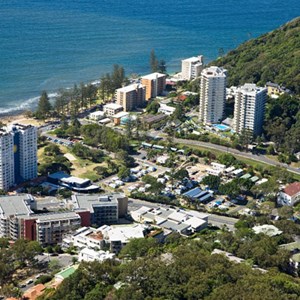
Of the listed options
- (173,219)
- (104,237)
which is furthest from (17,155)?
(173,219)

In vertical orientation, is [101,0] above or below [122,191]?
above

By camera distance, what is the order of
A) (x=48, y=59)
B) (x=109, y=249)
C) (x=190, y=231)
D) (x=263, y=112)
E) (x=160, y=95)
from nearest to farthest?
(x=109, y=249) < (x=190, y=231) < (x=263, y=112) < (x=160, y=95) < (x=48, y=59)

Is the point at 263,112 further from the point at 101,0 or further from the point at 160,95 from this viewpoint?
the point at 101,0

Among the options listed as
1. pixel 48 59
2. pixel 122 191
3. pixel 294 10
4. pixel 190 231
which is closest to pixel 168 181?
pixel 122 191

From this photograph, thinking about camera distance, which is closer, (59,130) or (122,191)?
(122,191)

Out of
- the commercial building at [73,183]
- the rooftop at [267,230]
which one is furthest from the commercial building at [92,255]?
the commercial building at [73,183]

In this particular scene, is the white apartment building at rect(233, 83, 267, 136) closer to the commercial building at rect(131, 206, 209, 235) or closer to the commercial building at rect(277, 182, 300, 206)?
the commercial building at rect(277, 182, 300, 206)

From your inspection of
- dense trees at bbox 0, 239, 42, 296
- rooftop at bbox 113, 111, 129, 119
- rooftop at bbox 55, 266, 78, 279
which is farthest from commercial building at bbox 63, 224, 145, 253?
rooftop at bbox 113, 111, 129, 119

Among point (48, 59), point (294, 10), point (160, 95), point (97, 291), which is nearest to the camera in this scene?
point (97, 291)
